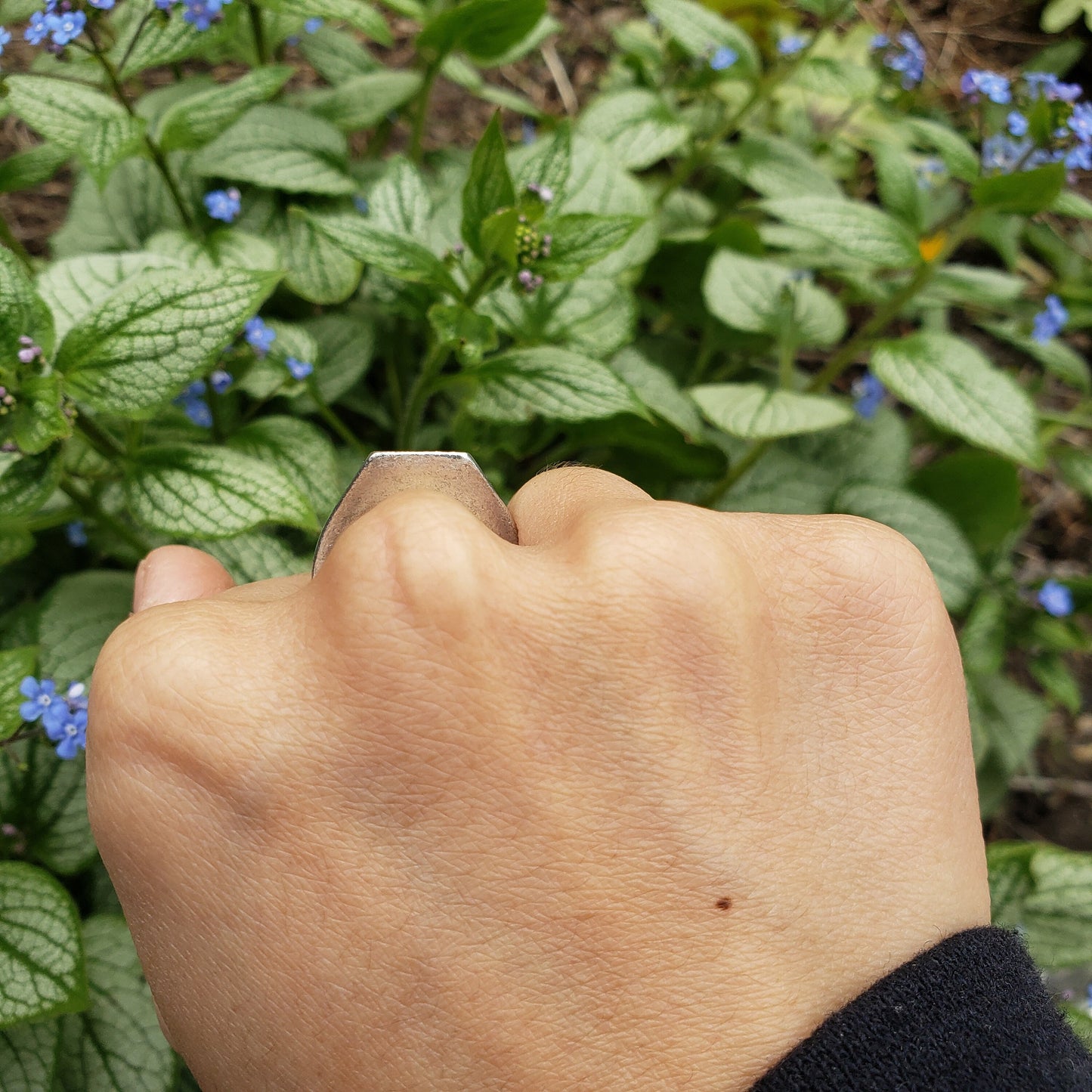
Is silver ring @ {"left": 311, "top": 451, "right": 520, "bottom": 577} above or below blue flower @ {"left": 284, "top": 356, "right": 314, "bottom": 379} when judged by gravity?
above

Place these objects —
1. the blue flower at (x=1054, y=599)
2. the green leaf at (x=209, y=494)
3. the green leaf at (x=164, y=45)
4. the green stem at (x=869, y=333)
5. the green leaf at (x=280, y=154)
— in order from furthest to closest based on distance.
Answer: the blue flower at (x=1054, y=599) → the green stem at (x=869, y=333) → the green leaf at (x=280, y=154) → the green leaf at (x=164, y=45) → the green leaf at (x=209, y=494)

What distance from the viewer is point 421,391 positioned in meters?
2.02

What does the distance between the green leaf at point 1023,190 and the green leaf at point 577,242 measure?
1.01m

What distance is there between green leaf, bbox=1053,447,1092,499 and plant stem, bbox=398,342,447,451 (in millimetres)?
2192

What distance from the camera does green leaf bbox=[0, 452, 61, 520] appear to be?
1.53 metres

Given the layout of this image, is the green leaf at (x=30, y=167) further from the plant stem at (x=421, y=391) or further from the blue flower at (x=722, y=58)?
the blue flower at (x=722, y=58)

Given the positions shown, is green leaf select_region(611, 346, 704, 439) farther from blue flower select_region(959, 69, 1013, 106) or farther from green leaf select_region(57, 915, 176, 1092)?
green leaf select_region(57, 915, 176, 1092)

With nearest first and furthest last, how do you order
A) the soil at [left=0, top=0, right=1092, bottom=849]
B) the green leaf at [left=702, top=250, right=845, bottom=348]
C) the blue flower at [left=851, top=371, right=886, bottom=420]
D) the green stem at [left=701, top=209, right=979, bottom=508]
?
the green stem at [left=701, top=209, right=979, bottom=508]
the green leaf at [left=702, top=250, right=845, bottom=348]
the blue flower at [left=851, top=371, right=886, bottom=420]
the soil at [left=0, top=0, right=1092, bottom=849]

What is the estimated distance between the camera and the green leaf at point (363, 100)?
8.14ft

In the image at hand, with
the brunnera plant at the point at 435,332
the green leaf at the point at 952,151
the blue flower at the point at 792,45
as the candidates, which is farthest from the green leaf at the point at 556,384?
the blue flower at the point at 792,45

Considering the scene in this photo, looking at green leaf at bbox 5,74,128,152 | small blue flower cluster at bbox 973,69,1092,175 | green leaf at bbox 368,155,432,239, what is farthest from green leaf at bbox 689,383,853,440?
green leaf at bbox 5,74,128,152

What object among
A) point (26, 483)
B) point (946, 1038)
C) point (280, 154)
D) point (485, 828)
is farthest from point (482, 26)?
point (946, 1038)

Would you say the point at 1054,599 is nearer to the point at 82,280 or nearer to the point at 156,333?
the point at 156,333

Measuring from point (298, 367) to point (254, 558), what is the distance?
17.7 inches
